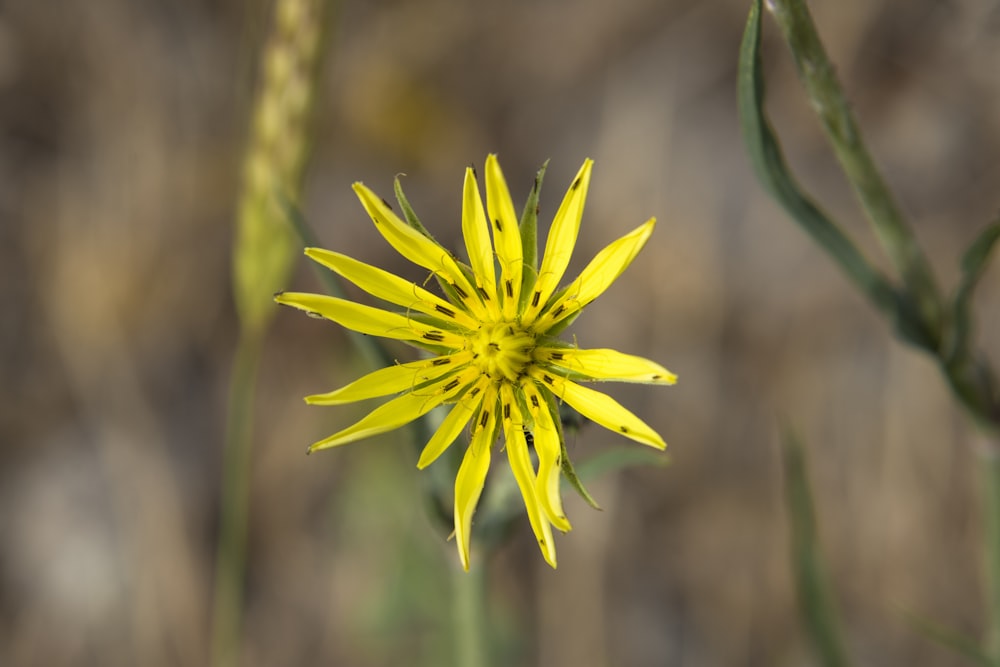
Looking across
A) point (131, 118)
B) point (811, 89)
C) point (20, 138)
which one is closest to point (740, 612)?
point (811, 89)

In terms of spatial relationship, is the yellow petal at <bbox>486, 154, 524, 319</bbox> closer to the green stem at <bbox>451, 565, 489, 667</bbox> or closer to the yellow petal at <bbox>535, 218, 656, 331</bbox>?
the yellow petal at <bbox>535, 218, 656, 331</bbox>

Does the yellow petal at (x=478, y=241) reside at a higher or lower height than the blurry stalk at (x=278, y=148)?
lower

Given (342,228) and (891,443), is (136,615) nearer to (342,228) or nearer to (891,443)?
(342,228)

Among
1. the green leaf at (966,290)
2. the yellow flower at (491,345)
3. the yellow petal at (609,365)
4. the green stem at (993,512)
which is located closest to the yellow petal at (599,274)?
the yellow flower at (491,345)

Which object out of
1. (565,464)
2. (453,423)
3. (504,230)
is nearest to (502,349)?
(453,423)

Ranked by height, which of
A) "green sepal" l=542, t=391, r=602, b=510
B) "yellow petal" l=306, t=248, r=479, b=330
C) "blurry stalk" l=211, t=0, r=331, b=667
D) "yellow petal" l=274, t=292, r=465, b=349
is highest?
"blurry stalk" l=211, t=0, r=331, b=667

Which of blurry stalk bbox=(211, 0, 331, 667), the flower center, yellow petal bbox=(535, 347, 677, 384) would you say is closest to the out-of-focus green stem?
yellow petal bbox=(535, 347, 677, 384)

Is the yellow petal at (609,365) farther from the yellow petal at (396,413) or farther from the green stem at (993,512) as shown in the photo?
the green stem at (993,512)
